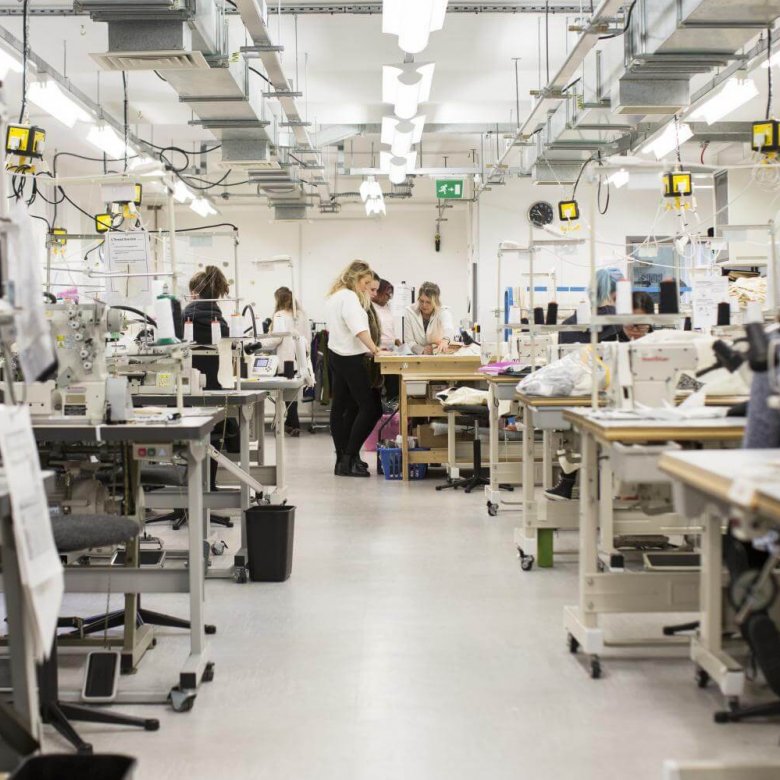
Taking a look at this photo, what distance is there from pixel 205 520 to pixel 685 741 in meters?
2.67

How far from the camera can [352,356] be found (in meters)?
6.97

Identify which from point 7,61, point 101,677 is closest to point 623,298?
point 101,677

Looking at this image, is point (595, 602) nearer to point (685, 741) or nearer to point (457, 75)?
point (685, 741)

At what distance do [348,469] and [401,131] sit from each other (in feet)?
8.77

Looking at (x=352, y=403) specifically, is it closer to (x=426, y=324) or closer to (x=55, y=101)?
(x=426, y=324)

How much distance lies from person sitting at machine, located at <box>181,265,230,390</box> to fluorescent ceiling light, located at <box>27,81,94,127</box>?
1886mm

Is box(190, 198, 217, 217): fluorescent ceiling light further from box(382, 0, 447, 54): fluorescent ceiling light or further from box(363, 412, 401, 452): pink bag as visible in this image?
box(382, 0, 447, 54): fluorescent ceiling light

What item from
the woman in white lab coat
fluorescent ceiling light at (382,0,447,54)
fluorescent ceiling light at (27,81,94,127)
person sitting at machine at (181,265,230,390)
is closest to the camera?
fluorescent ceiling light at (382,0,447,54)

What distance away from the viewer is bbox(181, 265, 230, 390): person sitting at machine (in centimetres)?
522

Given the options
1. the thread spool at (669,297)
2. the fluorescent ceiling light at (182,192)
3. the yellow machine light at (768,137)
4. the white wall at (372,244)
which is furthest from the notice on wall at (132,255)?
the white wall at (372,244)

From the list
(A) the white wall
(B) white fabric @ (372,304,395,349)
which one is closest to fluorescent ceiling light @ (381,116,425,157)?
(B) white fabric @ (372,304,395,349)

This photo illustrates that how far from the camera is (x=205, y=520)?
4.55 m

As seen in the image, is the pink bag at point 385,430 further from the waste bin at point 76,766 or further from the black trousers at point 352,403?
the waste bin at point 76,766

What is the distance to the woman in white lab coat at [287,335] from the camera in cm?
755
